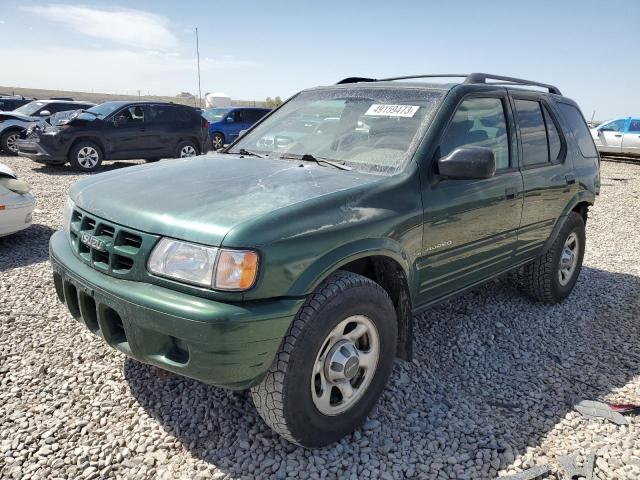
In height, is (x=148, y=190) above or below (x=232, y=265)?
above

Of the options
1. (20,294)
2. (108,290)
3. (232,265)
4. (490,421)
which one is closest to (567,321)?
(490,421)

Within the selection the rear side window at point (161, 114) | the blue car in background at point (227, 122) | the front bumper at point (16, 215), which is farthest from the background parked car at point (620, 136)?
the front bumper at point (16, 215)

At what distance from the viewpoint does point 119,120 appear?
39.0ft

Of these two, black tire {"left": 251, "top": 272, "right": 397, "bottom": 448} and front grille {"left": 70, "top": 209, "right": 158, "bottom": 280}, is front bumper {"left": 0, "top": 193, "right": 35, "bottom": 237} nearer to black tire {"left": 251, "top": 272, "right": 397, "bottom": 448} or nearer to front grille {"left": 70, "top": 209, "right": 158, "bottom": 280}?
front grille {"left": 70, "top": 209, "right": 158, "bottom": 280}

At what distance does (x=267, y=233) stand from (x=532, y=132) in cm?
272

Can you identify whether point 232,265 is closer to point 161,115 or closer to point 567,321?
point 567,321

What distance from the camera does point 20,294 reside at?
14.0 feet

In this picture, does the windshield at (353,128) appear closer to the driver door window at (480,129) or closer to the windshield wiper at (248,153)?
the windshield wiper at (248,153)

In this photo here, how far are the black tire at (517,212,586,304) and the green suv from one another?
0.60 m

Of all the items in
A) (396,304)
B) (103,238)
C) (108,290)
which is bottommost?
(396,304)

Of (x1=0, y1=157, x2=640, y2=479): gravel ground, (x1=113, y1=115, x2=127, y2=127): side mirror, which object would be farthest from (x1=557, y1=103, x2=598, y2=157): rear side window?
(x1=113, y1=115, x2=127, y2=127): side mirror

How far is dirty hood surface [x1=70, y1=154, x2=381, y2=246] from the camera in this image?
2.22 metres

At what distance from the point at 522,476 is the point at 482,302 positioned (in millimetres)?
2306

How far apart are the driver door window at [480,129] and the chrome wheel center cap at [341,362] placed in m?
1.30
